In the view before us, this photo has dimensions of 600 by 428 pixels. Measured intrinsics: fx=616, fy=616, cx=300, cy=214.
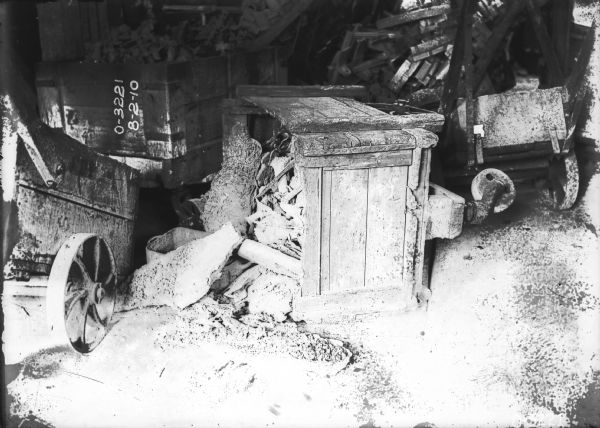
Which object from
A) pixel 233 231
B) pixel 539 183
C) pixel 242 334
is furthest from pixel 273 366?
pixel 539 183

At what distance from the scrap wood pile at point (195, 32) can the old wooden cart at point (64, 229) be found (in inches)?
55.7

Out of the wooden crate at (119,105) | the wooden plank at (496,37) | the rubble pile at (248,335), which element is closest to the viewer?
the rubble pile at (248,335)

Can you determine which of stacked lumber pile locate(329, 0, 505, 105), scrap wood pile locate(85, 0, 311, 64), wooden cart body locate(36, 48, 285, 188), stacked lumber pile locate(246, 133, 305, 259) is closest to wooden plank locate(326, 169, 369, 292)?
stacked lumber pile locate(246, 133, 305, 259)

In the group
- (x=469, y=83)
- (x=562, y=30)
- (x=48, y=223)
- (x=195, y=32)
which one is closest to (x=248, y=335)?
(x=48, y=223)

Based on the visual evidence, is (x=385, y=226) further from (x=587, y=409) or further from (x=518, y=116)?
(x=518, y=116)

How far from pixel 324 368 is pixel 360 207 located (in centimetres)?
98

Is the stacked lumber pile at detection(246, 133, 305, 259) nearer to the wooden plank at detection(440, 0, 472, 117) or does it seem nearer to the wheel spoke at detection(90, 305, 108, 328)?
the wheel spoke at detection(90, 305, 108, 328)

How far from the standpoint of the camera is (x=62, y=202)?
3518mm

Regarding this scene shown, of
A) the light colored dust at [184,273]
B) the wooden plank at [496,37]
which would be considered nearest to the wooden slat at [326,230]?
the light colored dust at [184,273]

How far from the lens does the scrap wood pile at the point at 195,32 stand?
5023 mm

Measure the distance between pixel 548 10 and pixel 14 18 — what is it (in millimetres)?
4423

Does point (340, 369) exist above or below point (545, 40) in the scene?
below

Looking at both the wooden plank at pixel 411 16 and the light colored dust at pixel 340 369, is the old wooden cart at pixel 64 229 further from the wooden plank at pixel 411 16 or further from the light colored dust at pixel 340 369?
the wooden plank at pixel 411 16

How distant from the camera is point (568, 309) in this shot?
13.6 ft
